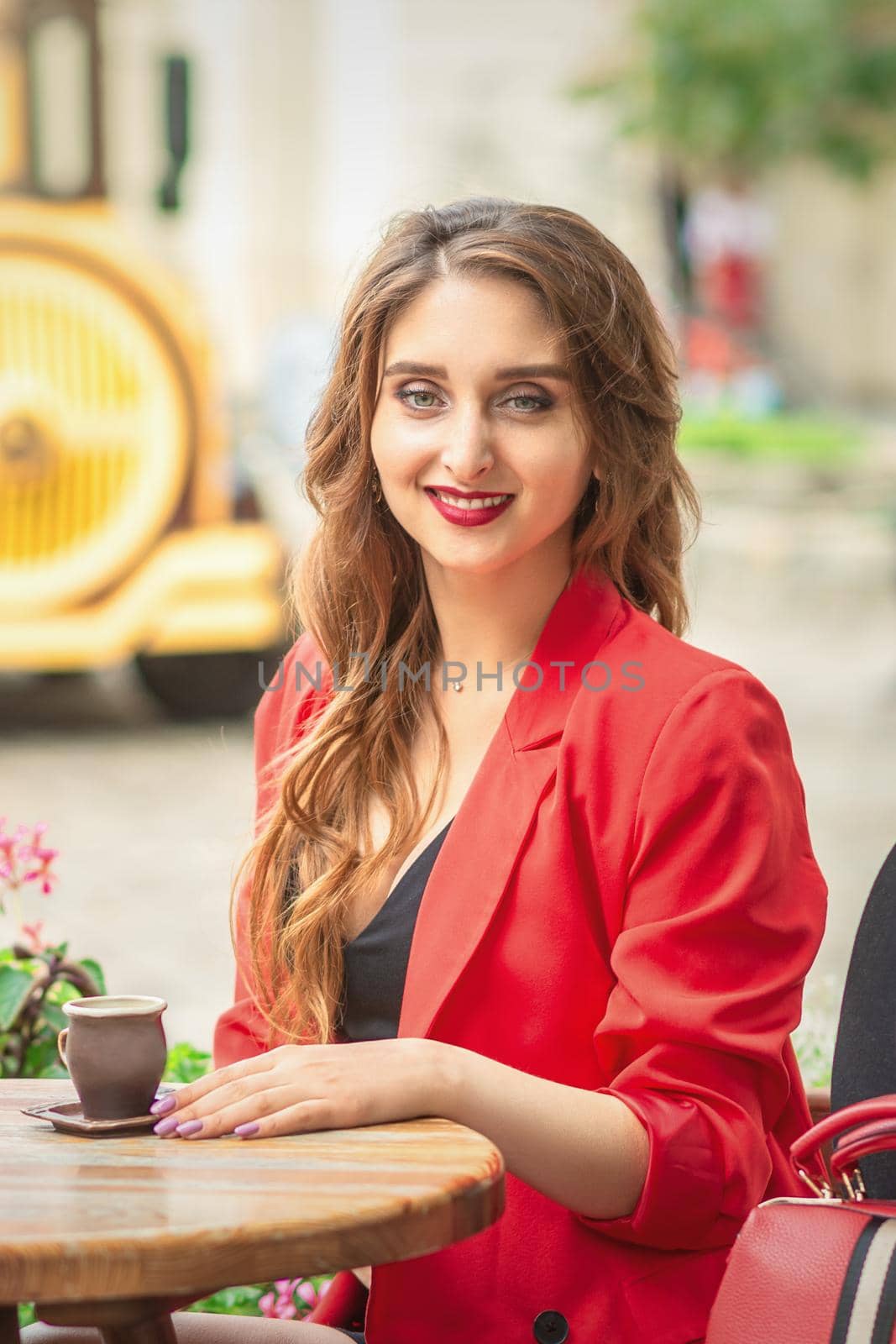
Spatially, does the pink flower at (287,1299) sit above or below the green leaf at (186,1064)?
below

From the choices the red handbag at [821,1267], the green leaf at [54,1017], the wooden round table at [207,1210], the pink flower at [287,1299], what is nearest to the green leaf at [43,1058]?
the green leaf at [54,1017]

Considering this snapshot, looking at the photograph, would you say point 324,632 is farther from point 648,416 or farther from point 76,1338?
point 76,1338

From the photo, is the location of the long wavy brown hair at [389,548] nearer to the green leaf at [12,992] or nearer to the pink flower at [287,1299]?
the green leaf at [12,992]

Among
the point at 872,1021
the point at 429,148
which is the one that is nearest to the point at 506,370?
the point at 872,1021

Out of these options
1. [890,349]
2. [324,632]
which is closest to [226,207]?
[890,349]

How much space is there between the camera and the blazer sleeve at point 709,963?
1.79m

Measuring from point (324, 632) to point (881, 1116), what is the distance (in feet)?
3.19

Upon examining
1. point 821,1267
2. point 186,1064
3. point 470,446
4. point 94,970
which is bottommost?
point 186,1064

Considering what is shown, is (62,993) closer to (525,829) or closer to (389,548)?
(389,548)

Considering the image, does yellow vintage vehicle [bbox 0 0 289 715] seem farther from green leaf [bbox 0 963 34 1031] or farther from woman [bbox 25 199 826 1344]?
woman [bbox 25 199 826 1344]

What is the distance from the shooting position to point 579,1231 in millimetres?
1864

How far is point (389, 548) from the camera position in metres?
2.31

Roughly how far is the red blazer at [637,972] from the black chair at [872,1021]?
0.07 meters

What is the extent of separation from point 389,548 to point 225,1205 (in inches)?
40.8
